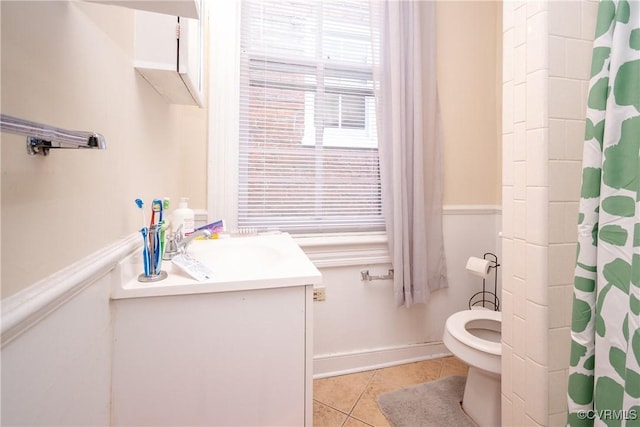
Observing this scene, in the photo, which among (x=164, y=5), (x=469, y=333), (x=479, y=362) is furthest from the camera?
(x=469, y=333)

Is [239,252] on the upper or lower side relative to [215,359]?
upper

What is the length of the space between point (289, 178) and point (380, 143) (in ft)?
1.86

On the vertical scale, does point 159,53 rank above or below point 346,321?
above

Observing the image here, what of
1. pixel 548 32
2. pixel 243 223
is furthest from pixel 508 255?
pixel 243 223

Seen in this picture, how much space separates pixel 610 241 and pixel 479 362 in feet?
2.28

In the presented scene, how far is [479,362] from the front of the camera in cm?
121

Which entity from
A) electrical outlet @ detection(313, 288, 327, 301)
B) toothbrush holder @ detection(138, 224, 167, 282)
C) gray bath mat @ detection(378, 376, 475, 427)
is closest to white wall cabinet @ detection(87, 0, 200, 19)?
toothbrush holder @ detection(138, 224, 167, 282)

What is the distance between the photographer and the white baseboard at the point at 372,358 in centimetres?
170

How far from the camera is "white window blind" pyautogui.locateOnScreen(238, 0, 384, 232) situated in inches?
64.4

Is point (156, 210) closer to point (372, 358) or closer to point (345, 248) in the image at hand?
point (345, 248)

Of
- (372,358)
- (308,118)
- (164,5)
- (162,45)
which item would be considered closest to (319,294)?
(372,358)

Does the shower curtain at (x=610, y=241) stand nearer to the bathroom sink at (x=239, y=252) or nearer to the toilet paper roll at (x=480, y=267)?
the toilet paper roll at (x=480, y=267)

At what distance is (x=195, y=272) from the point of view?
0.78 m

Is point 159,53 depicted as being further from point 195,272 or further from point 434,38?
point 434,38
